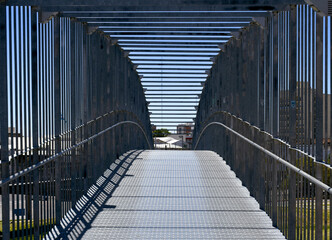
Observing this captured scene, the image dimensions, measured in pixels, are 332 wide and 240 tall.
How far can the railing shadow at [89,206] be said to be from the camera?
21.3 feet

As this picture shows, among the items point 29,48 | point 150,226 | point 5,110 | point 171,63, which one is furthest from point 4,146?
point 171,63

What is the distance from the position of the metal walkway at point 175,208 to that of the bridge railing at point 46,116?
503 mm

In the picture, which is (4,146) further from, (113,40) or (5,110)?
(113,40)

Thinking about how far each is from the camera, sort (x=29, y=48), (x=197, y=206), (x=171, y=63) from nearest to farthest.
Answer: (x=29, y=48), (x=197, y=206), (x=171, y=63)

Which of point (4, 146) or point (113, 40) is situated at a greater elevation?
point (113, 40)

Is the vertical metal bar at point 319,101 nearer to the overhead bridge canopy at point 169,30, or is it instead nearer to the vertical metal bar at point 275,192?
the vertical metal bar at point 275,192

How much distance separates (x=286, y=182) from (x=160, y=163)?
272 inches

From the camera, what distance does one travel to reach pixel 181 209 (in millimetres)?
7750

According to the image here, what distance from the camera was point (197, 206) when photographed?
26.1ft

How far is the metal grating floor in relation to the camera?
6.52 metres

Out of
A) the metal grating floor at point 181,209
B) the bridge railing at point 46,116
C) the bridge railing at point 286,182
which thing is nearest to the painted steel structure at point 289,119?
the bridge railing at point 286,182

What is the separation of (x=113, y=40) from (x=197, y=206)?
21.4ft

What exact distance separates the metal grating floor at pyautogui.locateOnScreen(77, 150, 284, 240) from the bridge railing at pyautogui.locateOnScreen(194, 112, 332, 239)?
0.25 metres

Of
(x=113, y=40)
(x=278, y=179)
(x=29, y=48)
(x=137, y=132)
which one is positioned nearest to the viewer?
(x=29, y=48)
